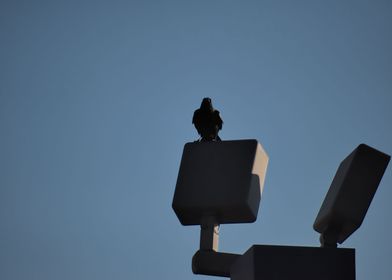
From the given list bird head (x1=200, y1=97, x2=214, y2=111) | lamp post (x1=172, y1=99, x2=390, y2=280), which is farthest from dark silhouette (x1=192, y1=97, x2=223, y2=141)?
lamp post (x1=172, y1=99, x2=390, y2=280)

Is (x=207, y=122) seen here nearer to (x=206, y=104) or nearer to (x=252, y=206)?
(x=206, y=104)

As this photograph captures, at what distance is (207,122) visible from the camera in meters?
7.52

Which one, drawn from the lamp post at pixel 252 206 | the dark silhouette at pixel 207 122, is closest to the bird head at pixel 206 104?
the dark silhouette at pixel 207 122

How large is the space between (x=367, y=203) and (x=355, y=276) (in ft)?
2.70

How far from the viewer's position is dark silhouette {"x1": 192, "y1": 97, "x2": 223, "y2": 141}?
7527 mm

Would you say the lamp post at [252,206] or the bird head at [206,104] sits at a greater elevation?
the bird head at [206,104]

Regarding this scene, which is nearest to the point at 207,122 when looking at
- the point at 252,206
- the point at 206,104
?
the point at 206,104

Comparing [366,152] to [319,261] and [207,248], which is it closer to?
[319,261]

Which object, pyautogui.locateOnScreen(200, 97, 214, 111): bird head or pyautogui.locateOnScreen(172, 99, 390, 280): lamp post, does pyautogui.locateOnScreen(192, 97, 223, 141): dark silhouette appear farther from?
pyautogui.locateOnScreen(172, 99, 390, 280): lamp post

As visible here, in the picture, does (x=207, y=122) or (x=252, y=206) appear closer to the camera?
(x=252, y=206)

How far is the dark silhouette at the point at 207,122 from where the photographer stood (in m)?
7.53

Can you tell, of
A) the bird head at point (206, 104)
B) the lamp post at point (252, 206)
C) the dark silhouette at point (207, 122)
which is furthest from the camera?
the bird head at point (206, 104)

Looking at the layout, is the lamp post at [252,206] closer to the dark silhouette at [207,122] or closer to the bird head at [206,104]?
the dark silhouette at [207,122]

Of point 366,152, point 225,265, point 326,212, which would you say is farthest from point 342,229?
point 225,265
